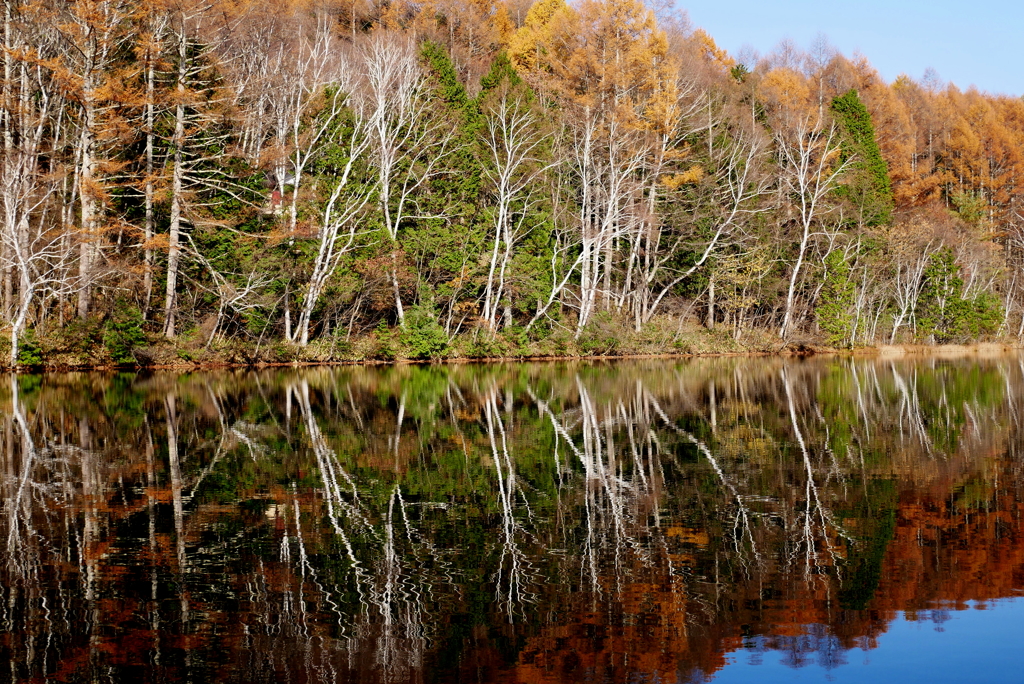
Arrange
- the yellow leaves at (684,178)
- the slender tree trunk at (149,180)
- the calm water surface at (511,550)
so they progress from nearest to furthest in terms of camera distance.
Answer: the calm water surface at (511,550)
the slender tree trunk at (149,180)
the yellow leaves at (684,178)

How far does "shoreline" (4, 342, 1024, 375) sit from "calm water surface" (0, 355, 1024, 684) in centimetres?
1579

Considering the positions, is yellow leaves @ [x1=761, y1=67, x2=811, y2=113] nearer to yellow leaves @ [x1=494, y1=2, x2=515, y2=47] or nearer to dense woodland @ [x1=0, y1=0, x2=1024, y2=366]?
dense woodland @ [x1=0, y1=0, x2=1024, y2=366]

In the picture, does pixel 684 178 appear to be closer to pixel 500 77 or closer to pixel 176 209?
pixel 500 77

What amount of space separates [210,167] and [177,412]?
21.8 meters

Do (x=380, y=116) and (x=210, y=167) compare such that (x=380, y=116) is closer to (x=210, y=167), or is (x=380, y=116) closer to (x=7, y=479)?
(x=210, y=167)

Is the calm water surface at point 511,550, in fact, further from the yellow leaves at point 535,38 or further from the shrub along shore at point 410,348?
the yellow leaves at point 535,38

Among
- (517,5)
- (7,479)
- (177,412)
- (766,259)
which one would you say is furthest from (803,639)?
(517,5)

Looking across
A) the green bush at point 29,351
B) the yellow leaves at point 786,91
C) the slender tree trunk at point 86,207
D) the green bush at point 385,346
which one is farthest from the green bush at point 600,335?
the yellow leaves at point 786,91

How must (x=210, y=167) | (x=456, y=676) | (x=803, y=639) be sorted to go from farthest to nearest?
1. (x=210, y=167)
2. (x=803, y=639)
3. (x=456, y=676)

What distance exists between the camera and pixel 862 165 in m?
58.3

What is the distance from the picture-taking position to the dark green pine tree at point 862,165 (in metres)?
56.1

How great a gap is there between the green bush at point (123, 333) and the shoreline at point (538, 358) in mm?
514

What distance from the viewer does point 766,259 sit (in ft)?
170

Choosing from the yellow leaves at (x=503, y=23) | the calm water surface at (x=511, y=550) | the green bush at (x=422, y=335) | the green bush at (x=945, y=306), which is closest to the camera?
the calm water surface at (x=511, y=550)
